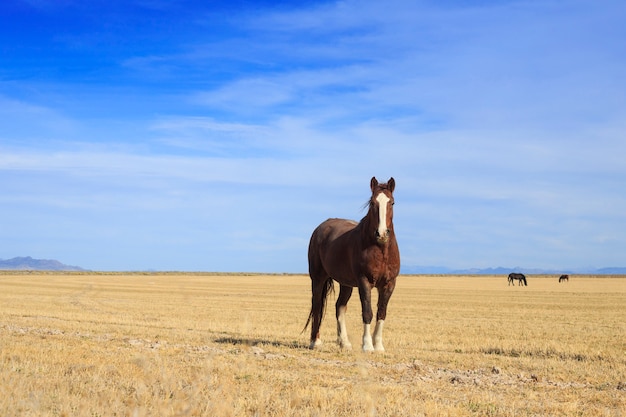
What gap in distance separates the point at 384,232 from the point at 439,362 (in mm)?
2680

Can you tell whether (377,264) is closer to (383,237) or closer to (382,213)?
(383,237)

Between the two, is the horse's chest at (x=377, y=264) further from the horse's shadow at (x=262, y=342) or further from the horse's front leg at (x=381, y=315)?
the horse's shadow at (x=262, y=342)

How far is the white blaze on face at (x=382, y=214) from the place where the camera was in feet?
42.2

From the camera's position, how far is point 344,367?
11.3 meters

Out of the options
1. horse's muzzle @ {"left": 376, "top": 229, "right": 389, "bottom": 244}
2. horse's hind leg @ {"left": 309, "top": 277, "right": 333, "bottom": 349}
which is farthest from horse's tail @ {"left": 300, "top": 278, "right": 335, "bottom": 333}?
horse's muzzle @ {"left": 376, "top": 229, "right": 389, "bottom": 244}

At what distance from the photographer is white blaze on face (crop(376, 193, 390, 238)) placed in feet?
42.2

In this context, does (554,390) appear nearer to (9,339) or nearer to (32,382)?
(32,382)

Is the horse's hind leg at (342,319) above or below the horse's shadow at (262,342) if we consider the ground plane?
above

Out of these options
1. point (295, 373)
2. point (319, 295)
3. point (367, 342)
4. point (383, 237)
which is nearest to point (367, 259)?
point (383, 237)

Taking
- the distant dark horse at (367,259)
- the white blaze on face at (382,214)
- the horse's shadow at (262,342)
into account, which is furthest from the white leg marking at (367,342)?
the white blaze on face at (382,214)

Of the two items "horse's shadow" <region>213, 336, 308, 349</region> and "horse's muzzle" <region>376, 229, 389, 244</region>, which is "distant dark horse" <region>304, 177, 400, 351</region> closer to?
"horse's muzzle" <region>376, 229, 389, 244</region>

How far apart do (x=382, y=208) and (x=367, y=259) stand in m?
1.23

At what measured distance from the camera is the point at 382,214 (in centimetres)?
1292

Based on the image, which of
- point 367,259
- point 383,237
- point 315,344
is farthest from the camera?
point 315,344
